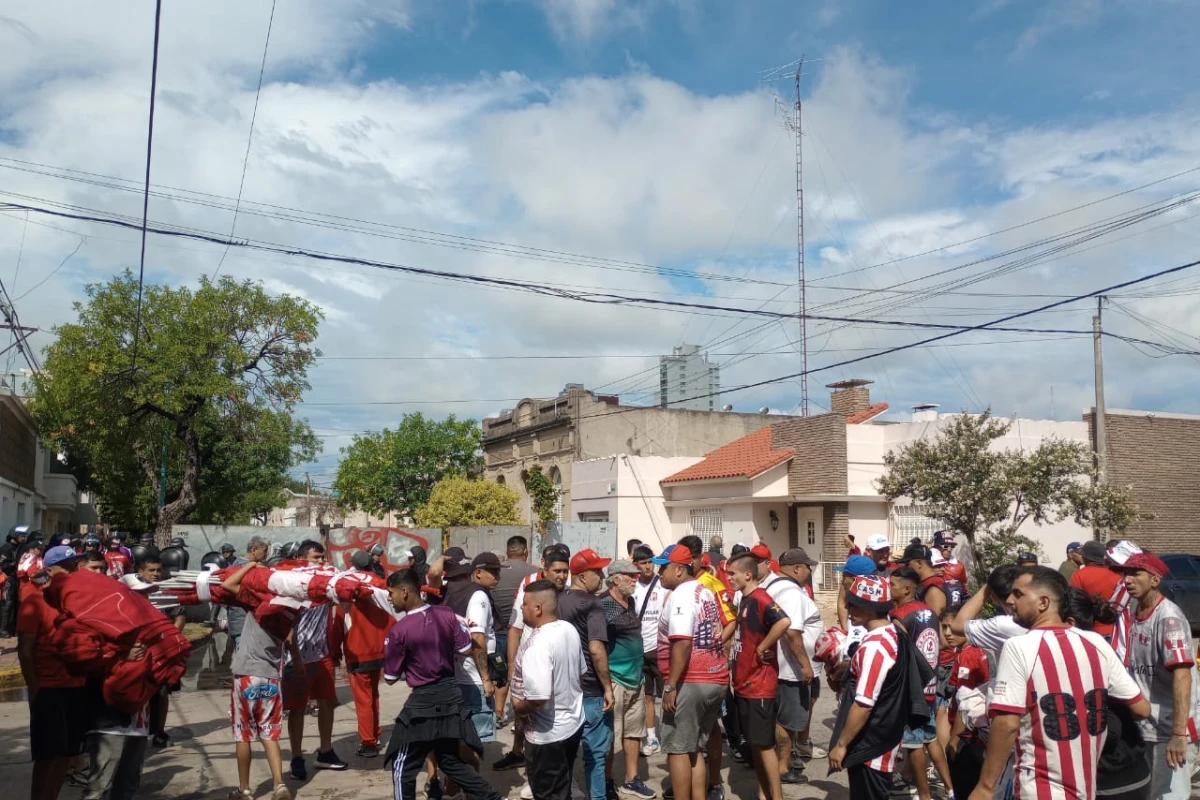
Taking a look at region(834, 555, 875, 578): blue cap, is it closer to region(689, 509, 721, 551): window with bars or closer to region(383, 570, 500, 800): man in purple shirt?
region(383, 570, 500, 800): man in purple shirt

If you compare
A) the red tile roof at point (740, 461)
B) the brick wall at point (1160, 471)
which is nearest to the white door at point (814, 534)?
the red tile roof at point (740, 461)

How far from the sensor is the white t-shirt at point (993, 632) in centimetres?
491

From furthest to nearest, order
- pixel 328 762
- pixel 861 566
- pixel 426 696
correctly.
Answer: pixel 328 762 → pixel 861 566 → pixel 426 696

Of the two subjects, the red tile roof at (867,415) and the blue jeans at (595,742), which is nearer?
the blue jeans at (595,742)

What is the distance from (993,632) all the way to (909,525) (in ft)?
66.7

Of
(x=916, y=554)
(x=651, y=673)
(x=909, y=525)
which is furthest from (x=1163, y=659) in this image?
(x=909, y=525)

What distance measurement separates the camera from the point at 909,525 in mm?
24406

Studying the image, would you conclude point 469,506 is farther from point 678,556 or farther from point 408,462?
point 678,556

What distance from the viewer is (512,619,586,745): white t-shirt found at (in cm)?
572

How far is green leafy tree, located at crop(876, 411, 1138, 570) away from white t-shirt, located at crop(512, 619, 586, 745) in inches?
617

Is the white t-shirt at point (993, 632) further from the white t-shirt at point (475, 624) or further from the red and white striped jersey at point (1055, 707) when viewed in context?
the white t-shirt at point (475, 624)

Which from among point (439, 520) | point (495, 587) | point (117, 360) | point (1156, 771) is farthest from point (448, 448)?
point (1156, 771)

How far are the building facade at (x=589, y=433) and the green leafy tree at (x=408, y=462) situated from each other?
17.5ft

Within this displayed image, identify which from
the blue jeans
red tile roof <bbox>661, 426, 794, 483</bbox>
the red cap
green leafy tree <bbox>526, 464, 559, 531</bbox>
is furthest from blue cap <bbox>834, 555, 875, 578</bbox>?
green leafy tree <bbox>526, 464, 559, 531</bbox>
